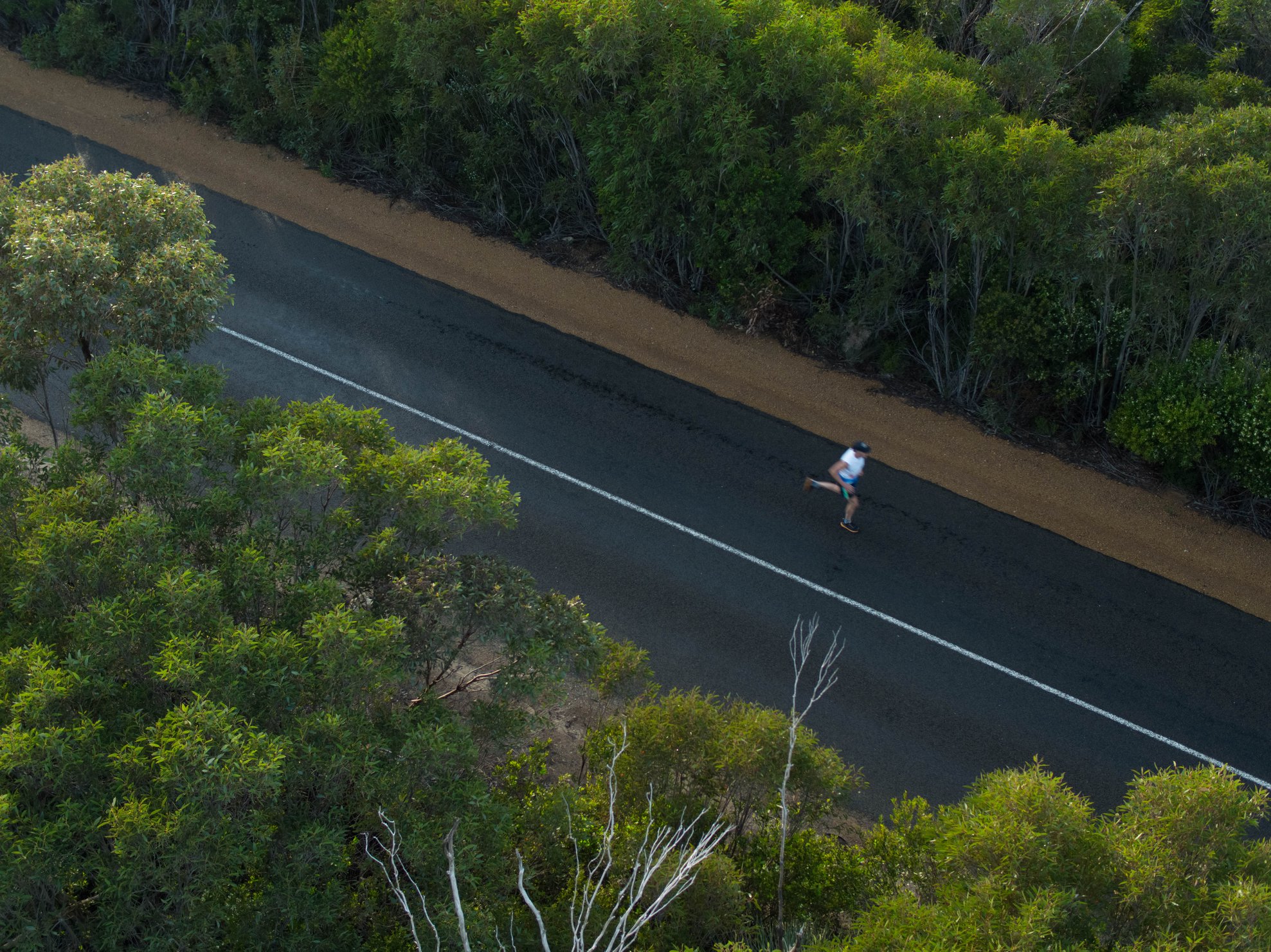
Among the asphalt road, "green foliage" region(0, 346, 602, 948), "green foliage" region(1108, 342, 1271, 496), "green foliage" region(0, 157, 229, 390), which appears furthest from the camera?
"green foliage" region(1108, 342, 1271, 496)

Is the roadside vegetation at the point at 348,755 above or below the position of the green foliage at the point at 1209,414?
below

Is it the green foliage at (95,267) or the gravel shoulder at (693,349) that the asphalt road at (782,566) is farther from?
the green foliage at (95,267)

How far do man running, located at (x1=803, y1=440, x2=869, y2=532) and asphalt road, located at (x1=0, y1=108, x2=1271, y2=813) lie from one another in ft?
1.09

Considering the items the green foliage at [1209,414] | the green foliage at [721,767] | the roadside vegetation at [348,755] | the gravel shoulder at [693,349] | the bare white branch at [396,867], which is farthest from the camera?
the gravel shoulder at [693,349]

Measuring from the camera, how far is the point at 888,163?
1479 cm

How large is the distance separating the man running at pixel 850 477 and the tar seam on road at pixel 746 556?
1133 millimetres

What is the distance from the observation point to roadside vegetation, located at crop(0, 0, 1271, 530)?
46.5 ft

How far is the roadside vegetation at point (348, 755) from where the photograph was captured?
289 inches

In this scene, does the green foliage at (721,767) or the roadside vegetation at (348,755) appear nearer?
the roadside vegetation at (348,755)

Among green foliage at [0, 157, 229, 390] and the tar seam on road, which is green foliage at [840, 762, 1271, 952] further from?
green foliage at [0, 157, 229, 390]

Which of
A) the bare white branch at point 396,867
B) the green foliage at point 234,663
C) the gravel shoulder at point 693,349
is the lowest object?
the bare white branch at point 396,867

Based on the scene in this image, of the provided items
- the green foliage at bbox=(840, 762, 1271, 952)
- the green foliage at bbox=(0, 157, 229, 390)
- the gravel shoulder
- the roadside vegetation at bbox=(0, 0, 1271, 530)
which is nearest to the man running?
the gravel shoulder

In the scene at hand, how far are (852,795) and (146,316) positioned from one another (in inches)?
376

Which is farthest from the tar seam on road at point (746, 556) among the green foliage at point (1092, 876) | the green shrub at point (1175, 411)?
the green foliage at point (1092, 876)
